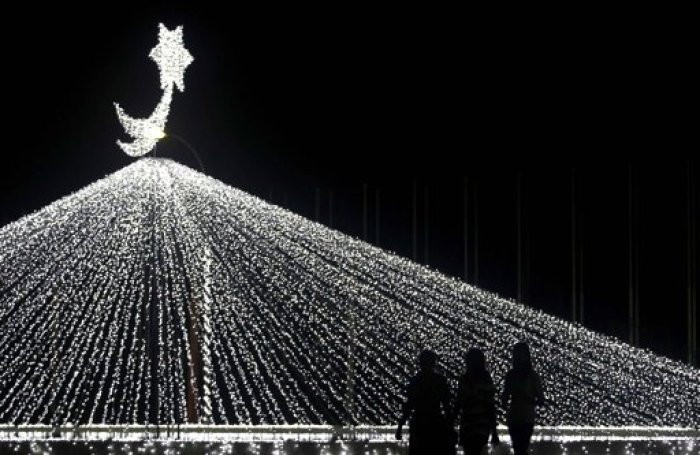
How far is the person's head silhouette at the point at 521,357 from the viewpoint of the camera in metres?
15.7

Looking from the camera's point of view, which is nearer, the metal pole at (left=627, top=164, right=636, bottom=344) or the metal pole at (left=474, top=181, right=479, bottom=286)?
the metal pole at (left=627, top=164, right=636, bottom=344)

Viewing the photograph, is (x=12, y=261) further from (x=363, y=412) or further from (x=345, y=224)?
(x=345, y=224)

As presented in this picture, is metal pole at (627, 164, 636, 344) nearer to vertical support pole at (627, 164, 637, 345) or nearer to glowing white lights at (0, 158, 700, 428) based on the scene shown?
vertical support pole at (627, 164, 637, 345)

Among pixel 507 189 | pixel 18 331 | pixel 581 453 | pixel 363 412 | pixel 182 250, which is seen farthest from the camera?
pixel 507 189

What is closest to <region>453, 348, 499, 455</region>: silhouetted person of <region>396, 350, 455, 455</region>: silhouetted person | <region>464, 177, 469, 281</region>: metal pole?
<region>396, 350, 455, 455</region>: silhouetted person

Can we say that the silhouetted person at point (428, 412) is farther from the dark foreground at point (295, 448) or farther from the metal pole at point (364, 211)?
the metal pole at point (364, 211)

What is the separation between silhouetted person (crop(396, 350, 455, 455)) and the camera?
1437cm

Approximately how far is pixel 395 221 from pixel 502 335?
805 inches

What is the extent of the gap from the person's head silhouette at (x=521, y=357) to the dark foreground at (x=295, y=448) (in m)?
3.75

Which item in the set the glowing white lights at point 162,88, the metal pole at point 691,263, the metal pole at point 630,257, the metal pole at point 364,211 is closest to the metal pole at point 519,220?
the metal pole at point 630,257

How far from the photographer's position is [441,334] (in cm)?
2381

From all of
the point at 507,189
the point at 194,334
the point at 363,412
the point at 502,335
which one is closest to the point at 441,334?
the point at 502,335

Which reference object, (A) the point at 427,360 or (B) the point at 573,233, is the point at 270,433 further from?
(B) the point at 573,233

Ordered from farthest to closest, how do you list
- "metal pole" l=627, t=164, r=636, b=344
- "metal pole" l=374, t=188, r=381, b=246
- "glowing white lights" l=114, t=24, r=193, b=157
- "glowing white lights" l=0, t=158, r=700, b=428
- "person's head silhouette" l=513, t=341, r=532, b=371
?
"metal pole" l=374, t=188, r=381, b=246 < "metal pole" l=627, t=164, r=636, b=344 < "glowing white lights" l=114, t=24, r=193, b=157 < "glowing white lights" l=0, t=158, r=700, b=428 < "person's head silhouette" l=513, t=341, r=532, b=371
